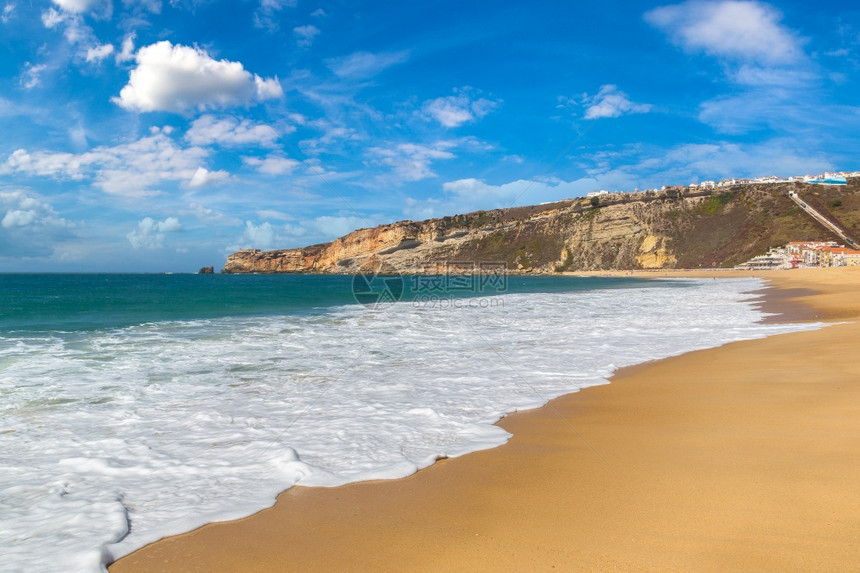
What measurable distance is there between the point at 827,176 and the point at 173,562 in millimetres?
164273

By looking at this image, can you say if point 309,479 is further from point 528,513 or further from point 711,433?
point 711,433

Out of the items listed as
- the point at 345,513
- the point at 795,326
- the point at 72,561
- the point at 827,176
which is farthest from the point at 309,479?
the point at 827,176

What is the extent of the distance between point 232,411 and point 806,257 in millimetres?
85062

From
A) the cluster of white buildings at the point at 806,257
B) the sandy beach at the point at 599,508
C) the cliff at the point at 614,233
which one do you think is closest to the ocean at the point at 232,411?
the sandy beach at the point at 599,508

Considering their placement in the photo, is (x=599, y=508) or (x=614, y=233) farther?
(x=614, y=233)

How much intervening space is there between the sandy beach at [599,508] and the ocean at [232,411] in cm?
35

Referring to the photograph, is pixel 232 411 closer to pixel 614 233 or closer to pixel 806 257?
pixel 806 257

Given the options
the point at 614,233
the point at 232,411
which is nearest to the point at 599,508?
the point at 232,411

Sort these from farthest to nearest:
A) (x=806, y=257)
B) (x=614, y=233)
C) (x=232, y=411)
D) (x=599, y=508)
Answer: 1. (x=614, y=233)
2. (x=806, y=257)
3. (x=232, y=411)
4. (x=599, y=508)

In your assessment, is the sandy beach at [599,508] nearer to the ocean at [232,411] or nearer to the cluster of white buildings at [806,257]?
the ocean at [232,411]

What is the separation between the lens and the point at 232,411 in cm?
566

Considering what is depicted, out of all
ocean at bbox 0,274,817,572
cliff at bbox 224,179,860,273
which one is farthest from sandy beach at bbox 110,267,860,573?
cliff at bbox 224,179,860,273

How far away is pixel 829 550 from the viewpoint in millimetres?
2361

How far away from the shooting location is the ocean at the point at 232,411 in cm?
320
